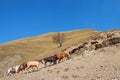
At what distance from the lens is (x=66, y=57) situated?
36656 mm

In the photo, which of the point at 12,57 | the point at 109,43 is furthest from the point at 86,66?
the point at 12,57

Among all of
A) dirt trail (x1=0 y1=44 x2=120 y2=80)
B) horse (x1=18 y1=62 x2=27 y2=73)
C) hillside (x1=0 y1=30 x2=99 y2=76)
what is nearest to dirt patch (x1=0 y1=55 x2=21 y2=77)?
hillside (x1=0 y1=30 x2=99 y2=76)

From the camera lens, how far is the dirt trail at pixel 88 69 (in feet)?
91.8

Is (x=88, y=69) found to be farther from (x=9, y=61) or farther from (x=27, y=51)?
(x=27, y=51)

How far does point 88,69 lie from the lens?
99.0 ft

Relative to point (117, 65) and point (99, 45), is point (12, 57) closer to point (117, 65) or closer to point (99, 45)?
point (99, 45)

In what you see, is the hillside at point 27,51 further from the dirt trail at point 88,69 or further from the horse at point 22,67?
the dirt trail at point 88,69

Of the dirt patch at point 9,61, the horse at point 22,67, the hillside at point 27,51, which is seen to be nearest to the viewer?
the horse at point 22,67

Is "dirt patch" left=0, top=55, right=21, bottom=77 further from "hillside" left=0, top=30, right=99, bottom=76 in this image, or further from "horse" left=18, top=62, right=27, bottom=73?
"horse" left=18, top=62, right=27, bottom=73

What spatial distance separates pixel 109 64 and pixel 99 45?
864cm

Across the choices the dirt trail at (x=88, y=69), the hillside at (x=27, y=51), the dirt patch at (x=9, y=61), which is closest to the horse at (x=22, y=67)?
the dirt trail at (x=88, y=69)

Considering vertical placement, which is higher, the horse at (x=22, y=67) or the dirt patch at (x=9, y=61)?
the dirt patch at (x=9, y=61)

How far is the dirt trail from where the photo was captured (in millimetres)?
27994

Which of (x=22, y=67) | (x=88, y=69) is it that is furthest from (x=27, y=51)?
(x=88, y=69)
